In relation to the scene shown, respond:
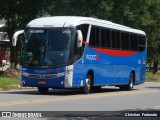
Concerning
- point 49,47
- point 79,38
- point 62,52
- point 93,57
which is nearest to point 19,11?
point 93,57

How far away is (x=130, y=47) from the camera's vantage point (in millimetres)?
30141

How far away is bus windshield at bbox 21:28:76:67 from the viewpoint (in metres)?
23.4

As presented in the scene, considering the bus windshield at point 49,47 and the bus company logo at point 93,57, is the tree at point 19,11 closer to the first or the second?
the bus company logo at point 93,57

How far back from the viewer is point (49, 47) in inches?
926

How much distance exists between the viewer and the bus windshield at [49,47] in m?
23.4

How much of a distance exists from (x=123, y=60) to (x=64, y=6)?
15.5m

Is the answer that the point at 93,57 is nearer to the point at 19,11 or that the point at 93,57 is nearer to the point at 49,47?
the point at 49,47

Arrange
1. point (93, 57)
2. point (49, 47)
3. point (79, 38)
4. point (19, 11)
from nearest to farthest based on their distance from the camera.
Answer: point (79, 38), point (49, 47), point (93, 57), point (19, 11)

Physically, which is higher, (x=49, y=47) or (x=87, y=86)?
(x=49, y=47)

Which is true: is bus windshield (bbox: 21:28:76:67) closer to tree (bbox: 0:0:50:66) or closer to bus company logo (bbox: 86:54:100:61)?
bus company logo (bbox: 86:54:100:61)

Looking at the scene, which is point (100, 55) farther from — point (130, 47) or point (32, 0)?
point (32, 0)

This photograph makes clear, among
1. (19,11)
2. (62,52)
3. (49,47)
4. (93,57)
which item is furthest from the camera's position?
(19,11)

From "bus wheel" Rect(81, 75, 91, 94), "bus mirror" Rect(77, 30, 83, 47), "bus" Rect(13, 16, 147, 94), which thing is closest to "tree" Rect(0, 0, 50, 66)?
"bus" Rect(13, 16, 147, 94)

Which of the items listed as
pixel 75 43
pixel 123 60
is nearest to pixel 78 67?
pixel 75 43
